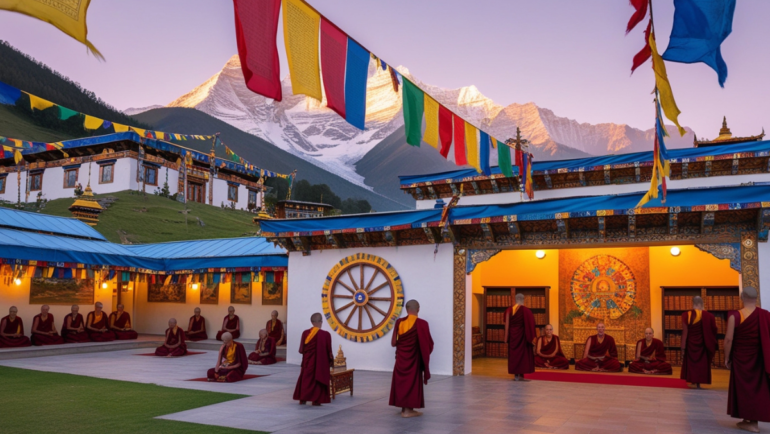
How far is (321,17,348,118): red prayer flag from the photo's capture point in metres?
5.58

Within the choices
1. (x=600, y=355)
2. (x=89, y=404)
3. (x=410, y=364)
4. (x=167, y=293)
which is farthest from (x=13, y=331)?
(x=600, y=355)

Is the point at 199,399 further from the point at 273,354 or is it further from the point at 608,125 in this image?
the point at 608,125

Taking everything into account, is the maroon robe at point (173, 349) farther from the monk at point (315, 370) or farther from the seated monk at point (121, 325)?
the monk at point (315, 370)

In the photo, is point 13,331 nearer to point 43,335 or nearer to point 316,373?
point 43,335

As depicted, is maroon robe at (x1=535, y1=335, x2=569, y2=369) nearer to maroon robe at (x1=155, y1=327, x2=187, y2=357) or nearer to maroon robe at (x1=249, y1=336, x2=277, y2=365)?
maroon robe at (x1=249, y1=336, x2=277, y2=365)

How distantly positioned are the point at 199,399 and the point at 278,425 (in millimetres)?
2245

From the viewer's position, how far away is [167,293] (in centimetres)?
1822

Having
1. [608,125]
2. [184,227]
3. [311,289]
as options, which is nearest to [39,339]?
[311,289]

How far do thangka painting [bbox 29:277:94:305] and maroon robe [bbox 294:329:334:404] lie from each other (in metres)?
11.0

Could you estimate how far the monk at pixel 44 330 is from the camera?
48.3 feet

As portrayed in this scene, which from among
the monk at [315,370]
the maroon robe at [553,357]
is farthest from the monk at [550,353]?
the monk at [315,370]

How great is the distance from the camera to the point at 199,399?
27.1 ft

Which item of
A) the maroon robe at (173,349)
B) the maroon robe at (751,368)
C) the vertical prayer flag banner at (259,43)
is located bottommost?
the maroon robe at (173,349)

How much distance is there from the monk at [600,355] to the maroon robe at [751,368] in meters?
5.27
